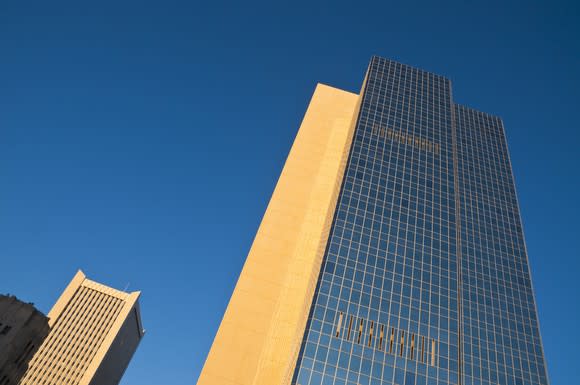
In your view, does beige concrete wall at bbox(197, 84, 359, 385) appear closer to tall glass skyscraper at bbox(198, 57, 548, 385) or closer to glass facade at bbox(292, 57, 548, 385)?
tall glass skyscraper at bbox(198, 57, 548, 385)

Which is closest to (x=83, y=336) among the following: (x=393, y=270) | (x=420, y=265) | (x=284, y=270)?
(x=284, y=270)

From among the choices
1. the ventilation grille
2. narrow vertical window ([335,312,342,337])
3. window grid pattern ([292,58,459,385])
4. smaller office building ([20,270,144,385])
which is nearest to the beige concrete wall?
window grid pattern ([292,58,459,385])

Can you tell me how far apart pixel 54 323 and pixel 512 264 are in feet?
548

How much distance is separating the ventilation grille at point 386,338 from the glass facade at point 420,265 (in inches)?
6.6

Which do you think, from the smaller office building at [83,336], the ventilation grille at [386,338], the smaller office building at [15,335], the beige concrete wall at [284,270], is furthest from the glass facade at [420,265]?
the smaller office building at [83,336]

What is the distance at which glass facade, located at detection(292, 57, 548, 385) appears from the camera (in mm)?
62688

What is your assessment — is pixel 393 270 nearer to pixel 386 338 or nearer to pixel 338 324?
pixel 386 338

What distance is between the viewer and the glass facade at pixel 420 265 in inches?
A: 2468

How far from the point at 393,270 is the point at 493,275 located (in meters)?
22.0

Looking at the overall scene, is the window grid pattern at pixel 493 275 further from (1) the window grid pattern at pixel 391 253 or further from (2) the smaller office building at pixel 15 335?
(2) the smaller office building at pixel 15 335

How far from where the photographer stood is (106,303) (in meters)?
191

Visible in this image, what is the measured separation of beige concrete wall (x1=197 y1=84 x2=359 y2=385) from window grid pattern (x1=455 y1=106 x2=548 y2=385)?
26.7 metres

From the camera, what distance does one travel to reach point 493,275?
267ft

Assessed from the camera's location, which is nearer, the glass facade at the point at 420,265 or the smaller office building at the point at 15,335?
the glass facade at the point at 420,265
